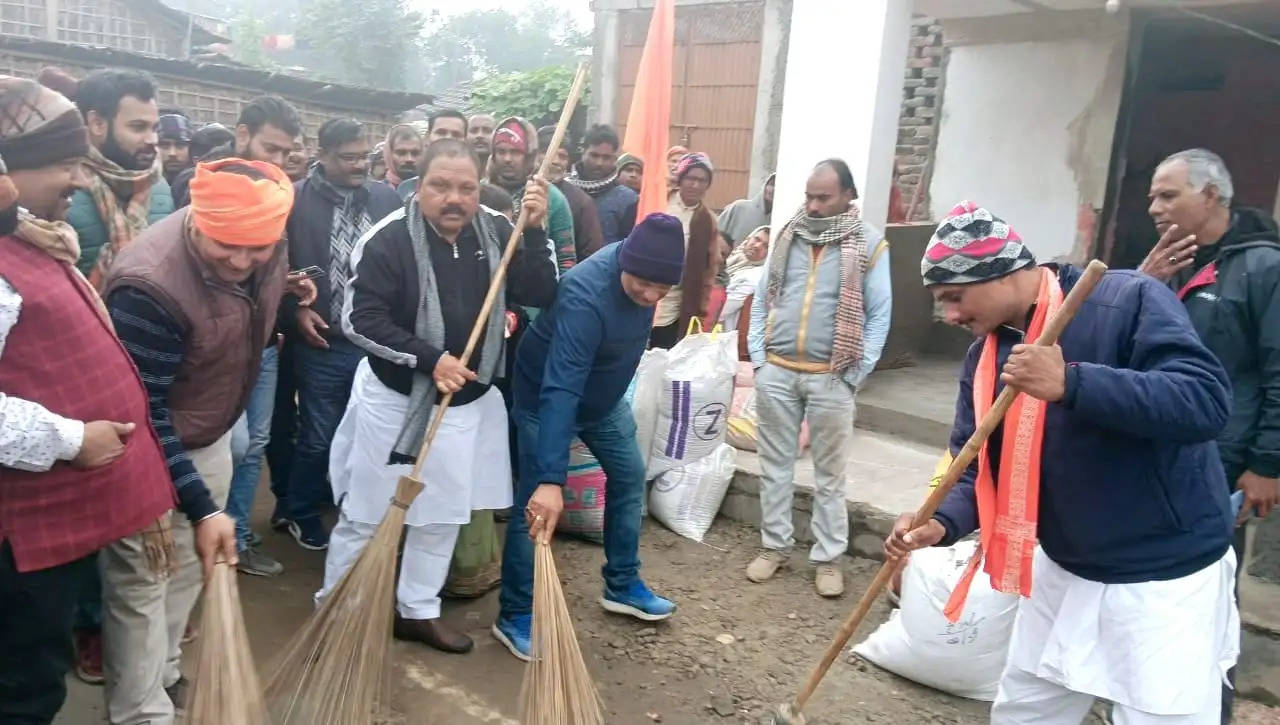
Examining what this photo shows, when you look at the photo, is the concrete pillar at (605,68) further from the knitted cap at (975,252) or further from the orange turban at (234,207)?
the knitted cap at (975,252)

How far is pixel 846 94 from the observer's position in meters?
5.57

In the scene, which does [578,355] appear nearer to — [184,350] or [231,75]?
[184,350]

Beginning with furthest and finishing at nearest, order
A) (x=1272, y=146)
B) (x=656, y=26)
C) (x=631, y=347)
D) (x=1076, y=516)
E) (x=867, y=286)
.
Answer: (x=1272, y=146), (x=656, y=26), (x=867, y=286), (x=631, y=347), (x=1076, y=516)

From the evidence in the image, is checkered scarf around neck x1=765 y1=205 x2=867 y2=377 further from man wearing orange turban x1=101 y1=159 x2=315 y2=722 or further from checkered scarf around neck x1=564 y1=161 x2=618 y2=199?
man wearing orange turban x1=101 y1=159 x2=315 y2=722

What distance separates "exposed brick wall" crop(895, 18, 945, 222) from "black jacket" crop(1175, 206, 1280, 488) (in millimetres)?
5113

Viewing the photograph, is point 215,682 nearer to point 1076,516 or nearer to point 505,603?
point 505,603

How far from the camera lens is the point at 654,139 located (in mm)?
5023

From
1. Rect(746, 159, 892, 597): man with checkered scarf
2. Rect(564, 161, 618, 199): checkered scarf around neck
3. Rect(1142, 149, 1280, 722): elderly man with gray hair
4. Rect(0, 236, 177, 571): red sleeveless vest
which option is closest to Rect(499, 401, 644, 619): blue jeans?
Rect(746, 159, 892, 597): man with checkered scarf

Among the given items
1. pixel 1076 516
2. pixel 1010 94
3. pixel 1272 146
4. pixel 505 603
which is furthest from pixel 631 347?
pixel 1272 146

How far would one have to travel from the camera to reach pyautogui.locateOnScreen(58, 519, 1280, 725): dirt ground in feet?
10.6

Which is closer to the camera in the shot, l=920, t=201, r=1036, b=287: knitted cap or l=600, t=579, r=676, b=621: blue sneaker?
l=920, t=201, r=1036, b=287: knitted cap

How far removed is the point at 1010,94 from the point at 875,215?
2041 mm

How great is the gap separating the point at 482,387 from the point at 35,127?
163 cm

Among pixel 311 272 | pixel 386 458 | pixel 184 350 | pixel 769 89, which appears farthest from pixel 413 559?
pixel 769 89
